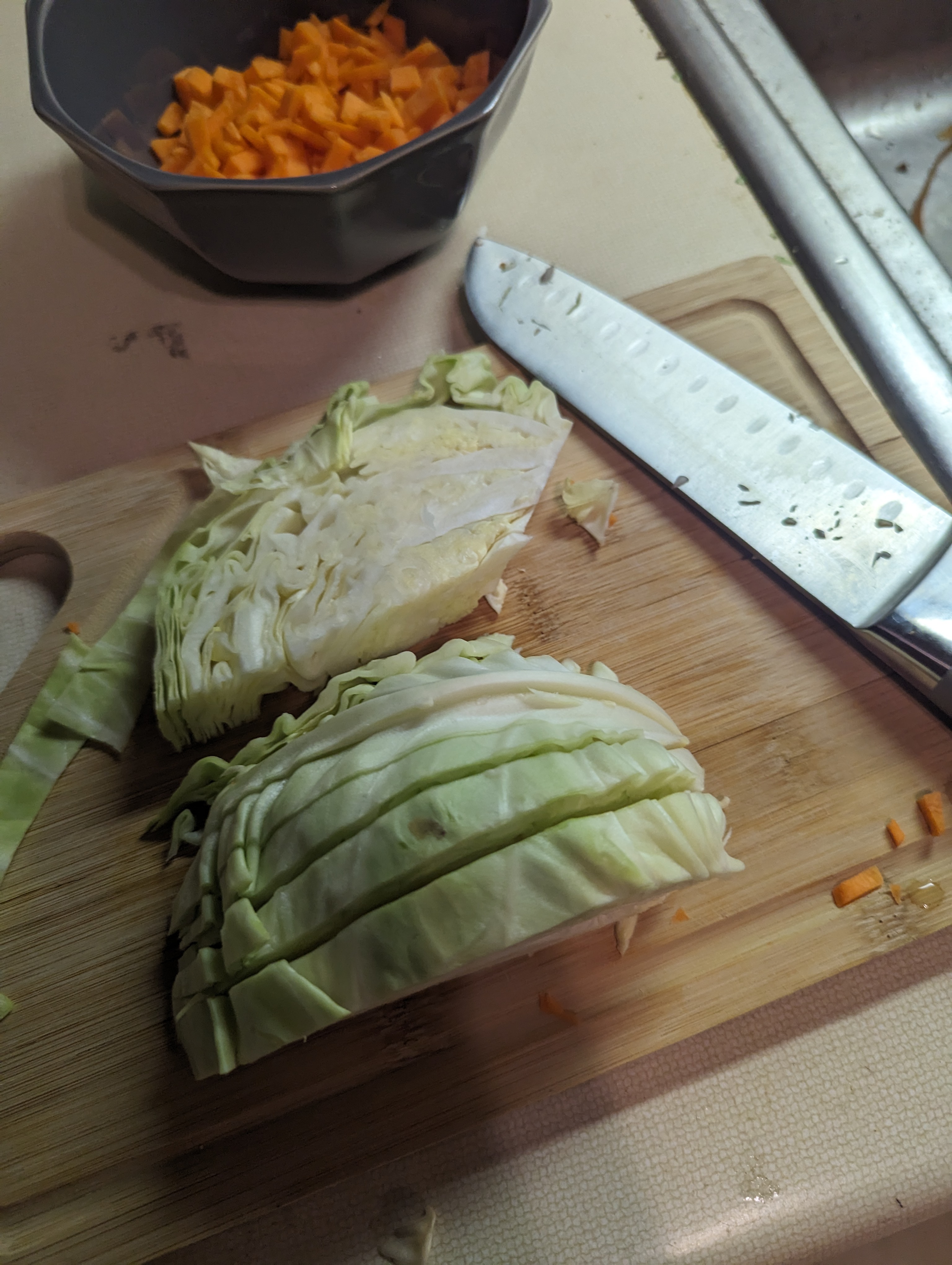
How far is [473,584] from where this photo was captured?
150 cm

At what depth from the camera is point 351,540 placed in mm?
1486

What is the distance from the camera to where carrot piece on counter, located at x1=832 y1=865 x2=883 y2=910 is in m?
1.35

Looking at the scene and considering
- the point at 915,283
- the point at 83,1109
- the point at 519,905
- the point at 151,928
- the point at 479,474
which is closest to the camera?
the point at 519,905

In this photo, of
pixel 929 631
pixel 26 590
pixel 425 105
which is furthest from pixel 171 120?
pixel 929 631

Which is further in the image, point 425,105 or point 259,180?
point 425,105

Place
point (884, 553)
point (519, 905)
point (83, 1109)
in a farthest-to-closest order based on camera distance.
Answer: point (884, 553), point (83, 1109), point (519, 905)

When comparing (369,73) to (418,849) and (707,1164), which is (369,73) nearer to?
(418,849)

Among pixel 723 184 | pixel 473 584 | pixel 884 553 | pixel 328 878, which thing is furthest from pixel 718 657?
pixel 723 184

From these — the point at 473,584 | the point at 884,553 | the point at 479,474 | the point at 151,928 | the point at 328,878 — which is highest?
the point at 884,553

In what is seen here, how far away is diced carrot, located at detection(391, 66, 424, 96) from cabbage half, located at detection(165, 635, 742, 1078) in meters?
1.37

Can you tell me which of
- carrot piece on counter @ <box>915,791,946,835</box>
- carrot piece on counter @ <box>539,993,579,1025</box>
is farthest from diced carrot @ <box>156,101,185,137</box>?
carrot piece on counter @ <box>915,791,946,835</box>

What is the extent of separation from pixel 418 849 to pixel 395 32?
191cm

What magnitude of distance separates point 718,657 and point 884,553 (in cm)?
36

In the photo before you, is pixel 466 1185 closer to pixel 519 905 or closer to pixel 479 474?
pixel 519 905
